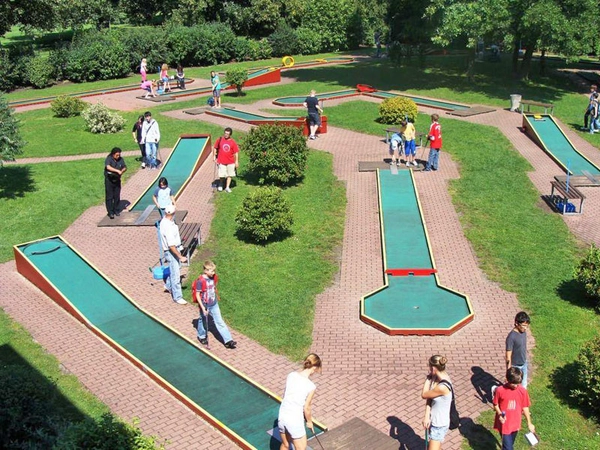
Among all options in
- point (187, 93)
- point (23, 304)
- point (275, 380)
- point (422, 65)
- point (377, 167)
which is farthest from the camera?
point (422, 65)

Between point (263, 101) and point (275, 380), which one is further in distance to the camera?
point (263, 101)

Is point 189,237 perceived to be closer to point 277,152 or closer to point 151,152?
point 277,152

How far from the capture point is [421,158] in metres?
19.4

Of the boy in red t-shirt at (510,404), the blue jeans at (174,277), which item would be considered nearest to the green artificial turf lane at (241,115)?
the blue jeans at (174,277)

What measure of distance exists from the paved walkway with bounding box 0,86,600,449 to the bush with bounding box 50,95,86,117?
1069 centimetres

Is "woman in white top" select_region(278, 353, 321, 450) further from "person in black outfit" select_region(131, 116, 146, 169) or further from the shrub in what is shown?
the shrub

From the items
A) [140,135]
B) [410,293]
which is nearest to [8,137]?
[140,135]

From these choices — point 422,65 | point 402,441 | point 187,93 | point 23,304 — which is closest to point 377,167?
point 23,304

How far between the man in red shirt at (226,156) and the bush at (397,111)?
790 cm

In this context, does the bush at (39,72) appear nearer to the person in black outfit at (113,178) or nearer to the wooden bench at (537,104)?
the person in black outfit at (113,178)

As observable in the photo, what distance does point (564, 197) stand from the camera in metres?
15.4

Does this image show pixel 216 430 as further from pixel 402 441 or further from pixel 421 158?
pixel 421 158

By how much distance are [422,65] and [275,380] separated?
94.5 feet

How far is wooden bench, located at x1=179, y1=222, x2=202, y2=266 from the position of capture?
1303cm
